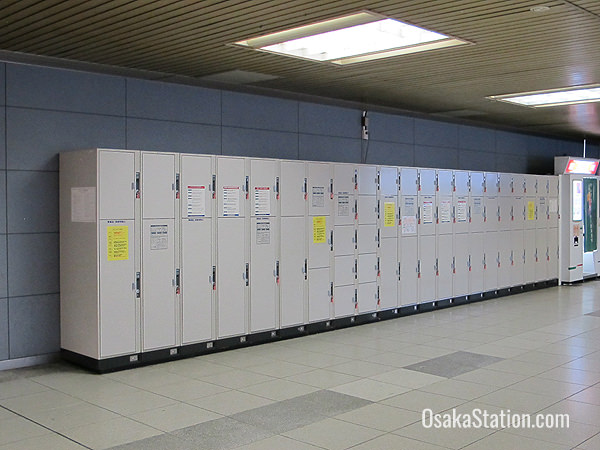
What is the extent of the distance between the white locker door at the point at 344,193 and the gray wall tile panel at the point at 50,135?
2.89m

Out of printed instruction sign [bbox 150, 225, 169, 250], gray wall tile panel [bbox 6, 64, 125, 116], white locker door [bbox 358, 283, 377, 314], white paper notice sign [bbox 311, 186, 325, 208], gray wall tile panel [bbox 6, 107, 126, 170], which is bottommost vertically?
white locker door [bbox 358, 283, 377, 314]

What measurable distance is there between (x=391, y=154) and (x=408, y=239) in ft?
5.15

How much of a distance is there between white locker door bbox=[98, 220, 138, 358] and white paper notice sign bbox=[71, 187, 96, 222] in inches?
6.8

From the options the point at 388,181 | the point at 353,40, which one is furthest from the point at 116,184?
the point at 388,181

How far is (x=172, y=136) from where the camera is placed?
7.86 metres

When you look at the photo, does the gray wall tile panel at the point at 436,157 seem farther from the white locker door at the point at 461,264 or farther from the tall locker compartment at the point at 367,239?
the tall locker compartment at the point at 367,239

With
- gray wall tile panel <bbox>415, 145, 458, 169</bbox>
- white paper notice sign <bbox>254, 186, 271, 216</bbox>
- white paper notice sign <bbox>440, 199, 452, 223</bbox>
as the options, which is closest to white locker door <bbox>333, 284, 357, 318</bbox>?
white paper notice sign <bbox>254, 186, 271, 216</bbox>

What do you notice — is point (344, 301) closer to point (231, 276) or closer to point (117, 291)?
point (231, 276)

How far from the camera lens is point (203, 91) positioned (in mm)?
8148

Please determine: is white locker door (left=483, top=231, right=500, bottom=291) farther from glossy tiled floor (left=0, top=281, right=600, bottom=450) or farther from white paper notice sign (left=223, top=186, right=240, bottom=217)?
white paper notice sign (left=223, top=186, right=240, bottom=217)

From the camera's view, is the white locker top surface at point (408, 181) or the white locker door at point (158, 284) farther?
the white locker top surface at point (408, 181)

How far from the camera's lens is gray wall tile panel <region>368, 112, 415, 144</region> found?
34.3 feet

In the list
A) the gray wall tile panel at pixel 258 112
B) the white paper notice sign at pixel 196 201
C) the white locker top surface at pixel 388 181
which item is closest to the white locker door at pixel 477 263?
the white locker top surface at pixel 388 181

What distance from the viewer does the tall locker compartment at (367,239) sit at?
360 inches
